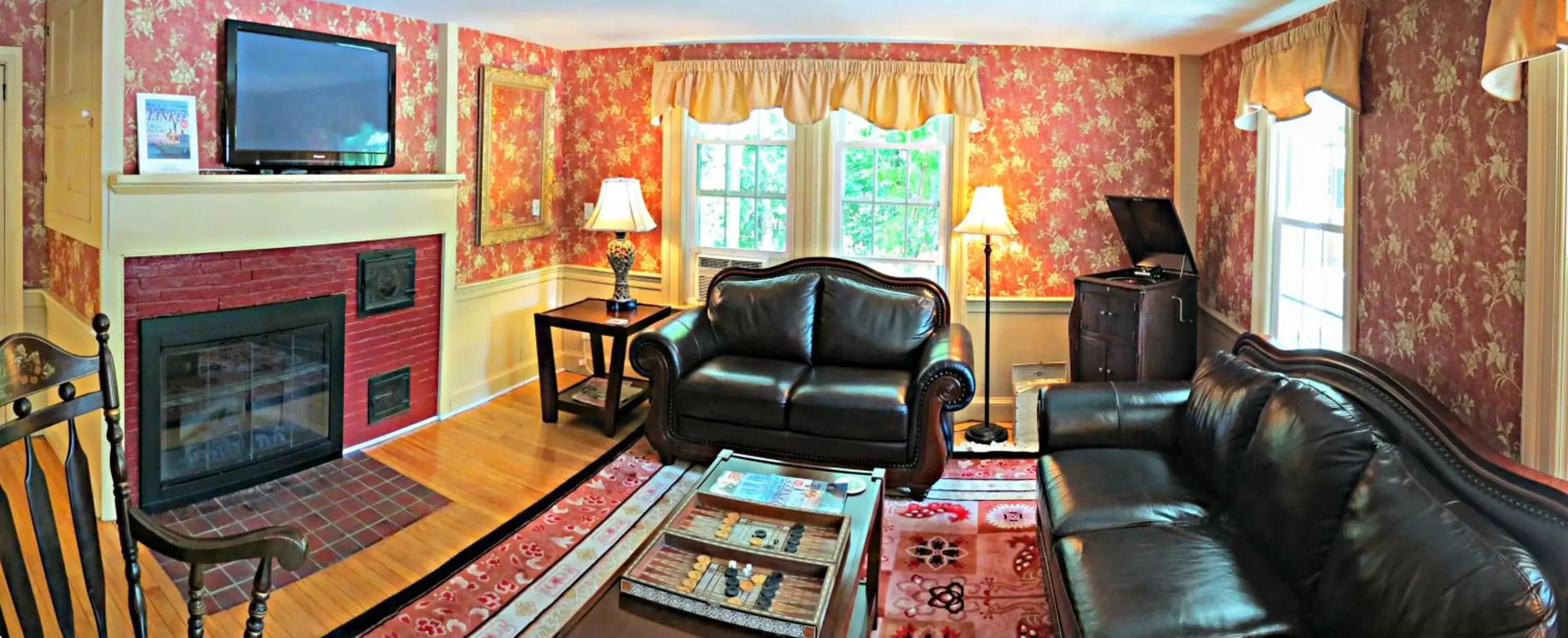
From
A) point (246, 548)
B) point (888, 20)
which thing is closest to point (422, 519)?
point (246, 548)

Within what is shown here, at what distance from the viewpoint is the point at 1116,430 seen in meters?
2.98

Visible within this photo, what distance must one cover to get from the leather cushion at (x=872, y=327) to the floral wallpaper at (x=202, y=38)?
2.43m

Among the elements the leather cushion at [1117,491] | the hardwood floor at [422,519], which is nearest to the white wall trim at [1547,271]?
the leather cushion at [1117,491]

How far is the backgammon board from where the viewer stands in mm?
1917

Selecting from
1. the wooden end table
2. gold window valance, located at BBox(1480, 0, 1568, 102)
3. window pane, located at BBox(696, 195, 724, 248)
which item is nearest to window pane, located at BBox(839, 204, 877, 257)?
window pane, located at BBox(696, 195, 724, 248)

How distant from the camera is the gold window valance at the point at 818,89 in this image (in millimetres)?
4637

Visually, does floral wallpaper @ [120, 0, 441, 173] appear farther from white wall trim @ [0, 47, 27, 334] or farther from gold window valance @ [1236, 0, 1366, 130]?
gold window valance @ [1236, 0, 1366, 130]

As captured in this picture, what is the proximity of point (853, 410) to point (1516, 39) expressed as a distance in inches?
96.3

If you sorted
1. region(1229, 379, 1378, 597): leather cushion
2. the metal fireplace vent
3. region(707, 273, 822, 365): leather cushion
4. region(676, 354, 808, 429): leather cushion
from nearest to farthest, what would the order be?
region(1229, 379, 1378, 597): leather cushion < region(676, 354, 808, 429): leather cushion < the metal fireplace vent < region(707, 273, 822, 365): leather cushion

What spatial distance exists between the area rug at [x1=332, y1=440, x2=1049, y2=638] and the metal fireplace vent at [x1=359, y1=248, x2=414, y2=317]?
1.39 m

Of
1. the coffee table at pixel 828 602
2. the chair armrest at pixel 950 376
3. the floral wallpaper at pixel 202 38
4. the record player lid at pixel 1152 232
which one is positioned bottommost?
the coffee table at pixel 828 602

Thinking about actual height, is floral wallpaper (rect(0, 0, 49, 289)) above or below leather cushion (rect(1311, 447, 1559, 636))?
above

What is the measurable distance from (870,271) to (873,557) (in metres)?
2.22

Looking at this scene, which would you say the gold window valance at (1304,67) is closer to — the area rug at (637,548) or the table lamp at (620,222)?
the area rug at (637,548)
